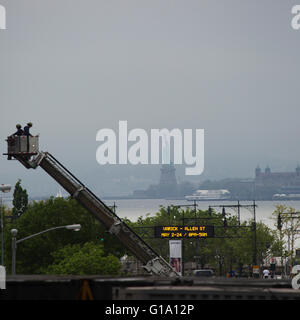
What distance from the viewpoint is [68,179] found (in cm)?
5519

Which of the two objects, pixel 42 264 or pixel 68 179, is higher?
pixel 68 179

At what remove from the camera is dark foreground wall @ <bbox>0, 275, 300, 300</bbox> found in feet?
59.9

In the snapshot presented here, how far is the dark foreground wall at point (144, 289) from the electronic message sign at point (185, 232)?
79553mm

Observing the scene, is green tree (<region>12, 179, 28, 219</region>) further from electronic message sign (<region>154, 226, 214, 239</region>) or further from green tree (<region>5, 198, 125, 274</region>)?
green tree (<region>5, 198, 125, 274</region>)

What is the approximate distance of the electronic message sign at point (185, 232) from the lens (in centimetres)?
10269

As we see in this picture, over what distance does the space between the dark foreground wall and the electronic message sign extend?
79553 mm

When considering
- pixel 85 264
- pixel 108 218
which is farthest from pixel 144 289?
pixel 85 264

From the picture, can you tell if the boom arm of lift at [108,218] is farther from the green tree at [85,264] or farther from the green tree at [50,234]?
the green tree at [50,234]

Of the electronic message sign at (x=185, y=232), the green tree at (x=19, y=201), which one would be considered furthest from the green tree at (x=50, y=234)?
the green tree at (x=19, y=201)
